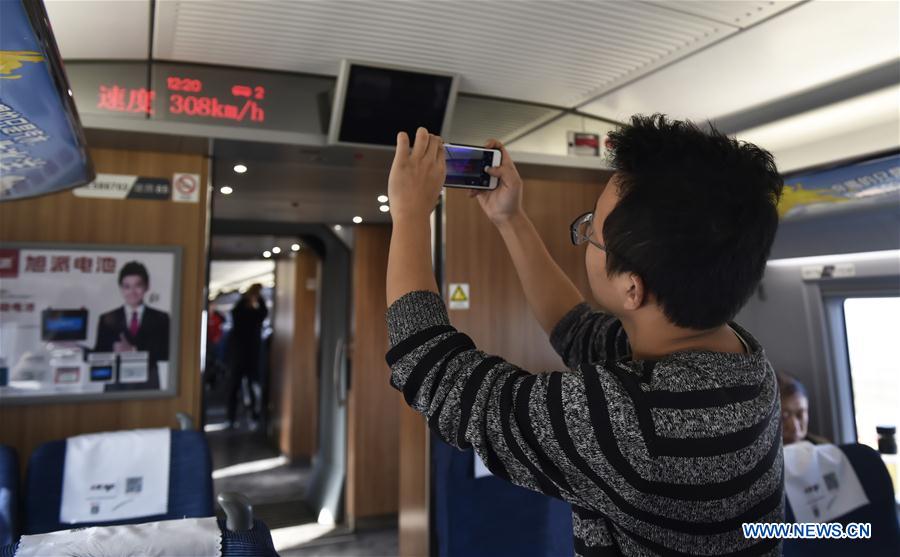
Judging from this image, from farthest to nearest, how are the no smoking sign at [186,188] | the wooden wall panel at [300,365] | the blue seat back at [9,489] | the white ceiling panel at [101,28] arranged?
the wooden wall panel at [300,365] → the no smoking sign at [186,188] → the white ceiling panel at [101,28] → the blue seat back at [9,489]

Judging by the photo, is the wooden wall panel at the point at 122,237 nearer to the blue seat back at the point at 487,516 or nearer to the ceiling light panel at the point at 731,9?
the blue seat back at the point at 487,516

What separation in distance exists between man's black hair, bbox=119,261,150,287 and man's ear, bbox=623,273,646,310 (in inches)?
109

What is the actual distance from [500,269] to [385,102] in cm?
127

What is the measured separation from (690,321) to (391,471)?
4.48m

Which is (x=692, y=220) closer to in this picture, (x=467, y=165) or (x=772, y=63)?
(x=467, y=165)

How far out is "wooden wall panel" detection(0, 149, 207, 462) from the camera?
2699 millimetres

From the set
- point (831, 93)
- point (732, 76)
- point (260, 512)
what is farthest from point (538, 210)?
point (260, 512)

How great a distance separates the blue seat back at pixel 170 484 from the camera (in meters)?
2.16

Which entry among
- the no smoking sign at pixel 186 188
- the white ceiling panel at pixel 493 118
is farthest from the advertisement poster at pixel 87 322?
the white ceiling panel at pixel 493 118

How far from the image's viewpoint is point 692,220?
0.75 meters

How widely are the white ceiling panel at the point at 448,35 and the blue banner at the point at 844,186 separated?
3.49 ft

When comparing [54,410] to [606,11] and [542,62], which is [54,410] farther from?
[606,11]

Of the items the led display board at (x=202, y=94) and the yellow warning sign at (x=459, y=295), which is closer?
the led display board at (x=202, y=94)

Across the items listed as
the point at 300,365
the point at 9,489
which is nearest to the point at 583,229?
the point at 9,489
